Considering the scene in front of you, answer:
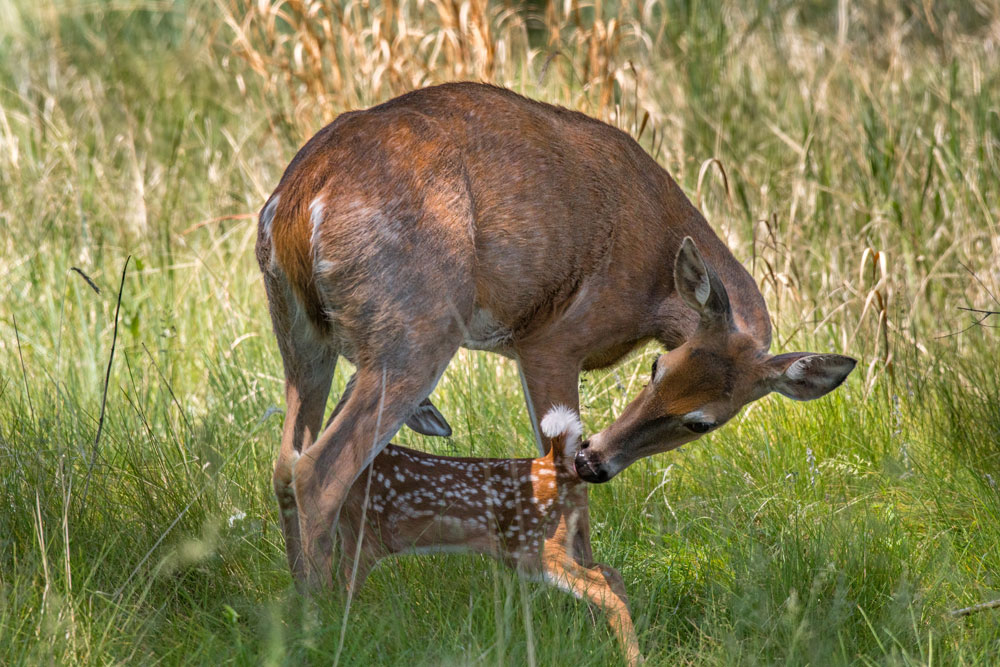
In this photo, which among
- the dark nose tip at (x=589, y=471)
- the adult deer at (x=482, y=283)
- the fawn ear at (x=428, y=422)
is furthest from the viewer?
the fawn ear at (x=428, y=422)

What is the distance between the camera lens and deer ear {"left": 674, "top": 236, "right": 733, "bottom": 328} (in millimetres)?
3979

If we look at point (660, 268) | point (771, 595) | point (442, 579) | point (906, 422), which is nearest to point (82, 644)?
point (442, 579)

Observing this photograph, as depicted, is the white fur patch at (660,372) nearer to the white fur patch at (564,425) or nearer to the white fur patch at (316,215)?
the white fur patch at (564,425)

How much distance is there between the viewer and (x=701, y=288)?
13.3 ft

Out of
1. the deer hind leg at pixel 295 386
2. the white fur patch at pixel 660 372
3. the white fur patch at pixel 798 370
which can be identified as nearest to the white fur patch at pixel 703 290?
the white fur patch at pixel 660 372

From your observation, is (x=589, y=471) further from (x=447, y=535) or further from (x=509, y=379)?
(x=509, y=379)

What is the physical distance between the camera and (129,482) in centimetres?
434

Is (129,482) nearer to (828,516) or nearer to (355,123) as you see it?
(355,123)

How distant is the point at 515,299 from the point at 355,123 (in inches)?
30.7

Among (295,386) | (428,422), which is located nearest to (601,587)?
(428,422)

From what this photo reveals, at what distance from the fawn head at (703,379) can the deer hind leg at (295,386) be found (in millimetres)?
916

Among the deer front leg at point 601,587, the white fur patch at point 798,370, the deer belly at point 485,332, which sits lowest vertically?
the deer front leg at point 601,587

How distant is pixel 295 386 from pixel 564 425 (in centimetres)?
93

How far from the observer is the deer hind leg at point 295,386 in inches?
154
